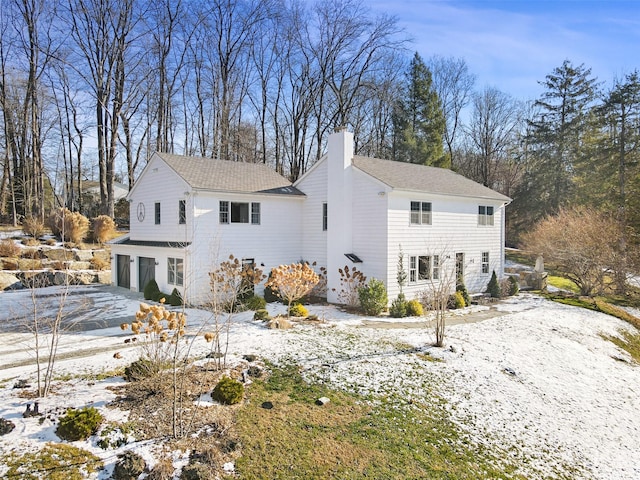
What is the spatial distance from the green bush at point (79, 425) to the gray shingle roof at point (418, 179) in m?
13.0

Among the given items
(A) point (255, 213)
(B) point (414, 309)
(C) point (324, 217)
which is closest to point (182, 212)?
→ (A) point (255, 213)

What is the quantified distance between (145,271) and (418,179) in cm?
1408

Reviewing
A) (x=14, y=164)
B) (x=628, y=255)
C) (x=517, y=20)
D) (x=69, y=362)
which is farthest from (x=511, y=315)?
(x=14, y=164)

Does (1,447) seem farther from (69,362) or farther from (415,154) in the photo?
(415,154)

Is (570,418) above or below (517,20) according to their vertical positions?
below

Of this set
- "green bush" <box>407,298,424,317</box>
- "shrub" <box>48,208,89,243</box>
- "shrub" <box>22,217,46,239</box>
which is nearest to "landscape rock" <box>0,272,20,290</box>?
"shrub" <box>22,217,46,239</box>

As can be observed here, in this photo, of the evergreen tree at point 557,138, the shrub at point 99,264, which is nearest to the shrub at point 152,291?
the shrub at point 99,264

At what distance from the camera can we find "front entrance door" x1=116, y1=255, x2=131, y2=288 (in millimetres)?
21281

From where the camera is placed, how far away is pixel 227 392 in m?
7.45

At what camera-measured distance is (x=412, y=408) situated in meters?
8.20

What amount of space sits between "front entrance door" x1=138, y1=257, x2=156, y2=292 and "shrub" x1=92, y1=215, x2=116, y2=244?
24.1ft

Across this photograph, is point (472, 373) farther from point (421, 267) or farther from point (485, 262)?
point (485, 262)

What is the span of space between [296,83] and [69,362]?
2927cm

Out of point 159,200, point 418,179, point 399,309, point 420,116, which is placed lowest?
point 399,309
